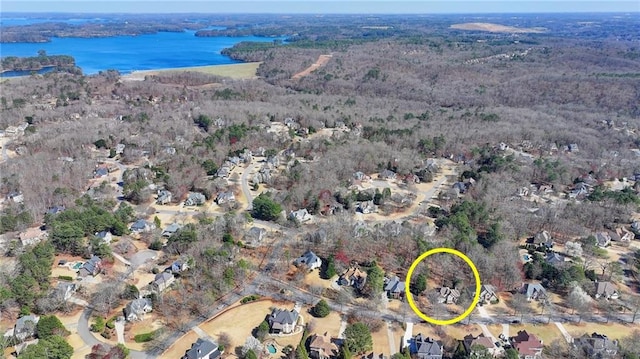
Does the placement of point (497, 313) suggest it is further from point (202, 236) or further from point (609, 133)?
point (609, 133)

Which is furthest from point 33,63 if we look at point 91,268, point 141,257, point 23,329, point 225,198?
point 23,329

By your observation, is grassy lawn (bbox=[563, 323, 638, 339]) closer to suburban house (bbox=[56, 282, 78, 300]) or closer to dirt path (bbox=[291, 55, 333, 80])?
suburban house (bbox=[56, 282, 78, 300])

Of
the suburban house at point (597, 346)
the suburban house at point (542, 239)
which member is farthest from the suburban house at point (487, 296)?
the suburban house at point (542, 239)

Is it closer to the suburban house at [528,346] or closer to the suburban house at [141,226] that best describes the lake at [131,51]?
the suburban house at [141,226]

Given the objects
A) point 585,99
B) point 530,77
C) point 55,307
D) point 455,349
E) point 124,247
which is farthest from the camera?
point 530,77

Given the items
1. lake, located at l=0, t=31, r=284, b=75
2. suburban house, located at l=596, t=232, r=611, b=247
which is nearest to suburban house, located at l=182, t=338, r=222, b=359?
suburban house, located at l=596, t=232, r=611, b=247

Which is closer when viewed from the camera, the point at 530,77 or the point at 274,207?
the point at 274,207

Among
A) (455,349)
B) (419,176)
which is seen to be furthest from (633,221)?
(455,349)

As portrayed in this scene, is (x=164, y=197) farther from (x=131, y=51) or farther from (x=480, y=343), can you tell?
(x=131, y=51)
